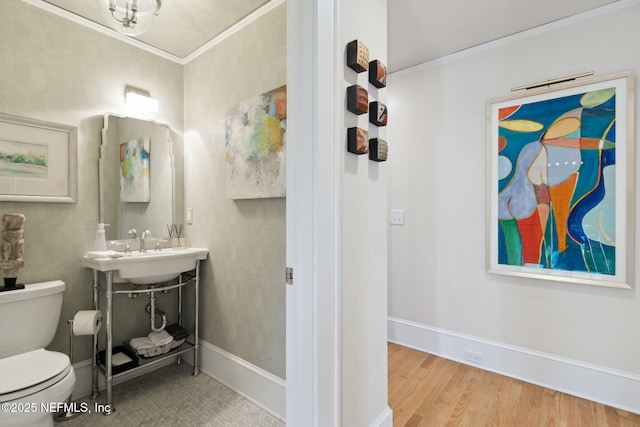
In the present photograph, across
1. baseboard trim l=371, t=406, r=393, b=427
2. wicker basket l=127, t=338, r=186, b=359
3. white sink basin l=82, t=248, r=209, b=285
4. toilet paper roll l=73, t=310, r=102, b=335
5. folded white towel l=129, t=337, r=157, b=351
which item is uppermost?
white sink basin l=82, t=248, r=209, b=285

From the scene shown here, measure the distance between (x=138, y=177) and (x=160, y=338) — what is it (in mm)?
1180

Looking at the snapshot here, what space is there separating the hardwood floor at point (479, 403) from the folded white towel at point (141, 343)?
1.62 meters

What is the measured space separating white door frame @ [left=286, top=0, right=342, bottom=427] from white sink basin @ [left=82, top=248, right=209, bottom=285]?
50.9 inches

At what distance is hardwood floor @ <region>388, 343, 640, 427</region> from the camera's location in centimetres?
171

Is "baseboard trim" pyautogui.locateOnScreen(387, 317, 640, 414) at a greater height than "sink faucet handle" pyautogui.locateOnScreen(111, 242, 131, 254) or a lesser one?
lesser

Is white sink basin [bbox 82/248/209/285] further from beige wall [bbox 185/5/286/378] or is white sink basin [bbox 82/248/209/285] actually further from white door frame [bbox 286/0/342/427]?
white door frame [bbox 286/0/342/427]

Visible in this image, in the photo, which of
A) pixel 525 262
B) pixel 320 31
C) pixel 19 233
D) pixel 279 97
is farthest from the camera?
pixel 525 262

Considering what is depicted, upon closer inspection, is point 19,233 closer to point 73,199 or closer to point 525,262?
point 73,199

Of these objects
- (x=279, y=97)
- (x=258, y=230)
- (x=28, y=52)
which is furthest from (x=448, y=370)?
(x=28, y=52)

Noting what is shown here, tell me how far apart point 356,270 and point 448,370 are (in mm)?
1541

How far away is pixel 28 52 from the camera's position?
1.83 metres

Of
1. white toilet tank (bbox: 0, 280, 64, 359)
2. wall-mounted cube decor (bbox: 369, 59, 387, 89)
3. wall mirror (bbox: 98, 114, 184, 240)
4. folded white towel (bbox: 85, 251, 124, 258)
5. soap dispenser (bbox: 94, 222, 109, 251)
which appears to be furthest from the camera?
wall mirror (bbox: 98, 114, 184, 240)

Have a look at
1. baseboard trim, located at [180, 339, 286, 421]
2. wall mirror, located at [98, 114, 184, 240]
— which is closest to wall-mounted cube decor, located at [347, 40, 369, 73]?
baseboard trim, located at [180, 339, 286, 421]

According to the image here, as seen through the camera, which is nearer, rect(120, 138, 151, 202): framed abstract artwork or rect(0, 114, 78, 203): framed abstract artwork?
rect(0, 114, 78, 203): framed abstract artwork
